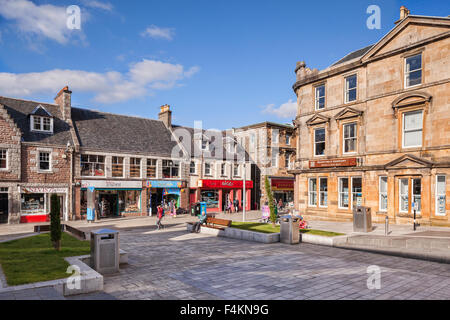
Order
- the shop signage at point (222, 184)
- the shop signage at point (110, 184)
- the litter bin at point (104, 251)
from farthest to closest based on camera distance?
the shop signage at point (222, 184) < the shop signage at point (110, 184) < the litter bin at point (104, 251)

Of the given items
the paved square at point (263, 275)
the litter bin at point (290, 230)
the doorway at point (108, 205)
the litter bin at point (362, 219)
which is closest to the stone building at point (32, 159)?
the doorway at point (108, 205)

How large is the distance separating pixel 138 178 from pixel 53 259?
73.6ft

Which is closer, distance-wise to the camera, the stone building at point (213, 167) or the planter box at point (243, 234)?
the planter box at point (243, 234)

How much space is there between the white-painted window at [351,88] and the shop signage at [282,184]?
20.7 m

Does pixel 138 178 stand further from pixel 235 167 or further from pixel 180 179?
pixel 235 167

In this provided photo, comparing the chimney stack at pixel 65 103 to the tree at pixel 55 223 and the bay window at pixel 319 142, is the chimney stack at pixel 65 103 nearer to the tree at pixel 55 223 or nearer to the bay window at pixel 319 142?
the tree at pixel 55 223

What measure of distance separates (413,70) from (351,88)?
4.14m

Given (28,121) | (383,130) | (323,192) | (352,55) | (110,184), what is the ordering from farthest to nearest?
(110,184) < (28,121) < (352,55) < (323,192) < (383,130)

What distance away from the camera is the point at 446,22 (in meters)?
17.6

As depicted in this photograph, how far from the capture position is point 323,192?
79.7 feet

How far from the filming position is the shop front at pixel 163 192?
107 ft

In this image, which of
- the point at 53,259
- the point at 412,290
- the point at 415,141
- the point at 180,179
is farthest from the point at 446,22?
the point at 180,179

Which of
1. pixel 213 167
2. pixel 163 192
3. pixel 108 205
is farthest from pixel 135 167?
pixel 213 167
